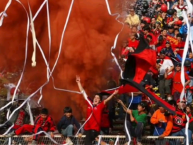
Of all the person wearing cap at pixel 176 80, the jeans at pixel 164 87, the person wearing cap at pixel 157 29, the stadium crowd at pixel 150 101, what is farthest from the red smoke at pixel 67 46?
the person wearing cap at pixel 176 80

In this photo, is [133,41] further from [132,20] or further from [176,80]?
[176,80]

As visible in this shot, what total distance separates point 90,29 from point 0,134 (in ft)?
11.7

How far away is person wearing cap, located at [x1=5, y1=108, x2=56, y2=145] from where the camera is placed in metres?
13.1

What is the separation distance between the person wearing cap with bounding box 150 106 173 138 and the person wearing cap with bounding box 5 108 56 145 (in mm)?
A: 2106

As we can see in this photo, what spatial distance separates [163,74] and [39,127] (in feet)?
11.6

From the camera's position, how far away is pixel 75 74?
50.2 ft

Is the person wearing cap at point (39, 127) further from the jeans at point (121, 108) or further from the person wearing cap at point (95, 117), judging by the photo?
the jeans at point (121, 108)

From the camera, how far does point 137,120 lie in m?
12.8

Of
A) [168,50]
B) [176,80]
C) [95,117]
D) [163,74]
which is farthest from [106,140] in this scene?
[168,50]

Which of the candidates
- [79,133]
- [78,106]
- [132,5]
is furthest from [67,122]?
[132,5]

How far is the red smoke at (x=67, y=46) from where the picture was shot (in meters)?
15.3

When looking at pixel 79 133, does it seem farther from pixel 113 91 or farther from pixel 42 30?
pixel 42 30

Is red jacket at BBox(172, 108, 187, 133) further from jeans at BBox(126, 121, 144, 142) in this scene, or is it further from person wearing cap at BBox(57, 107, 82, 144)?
person wearing cap at BBox(57, 107, 82, 144)

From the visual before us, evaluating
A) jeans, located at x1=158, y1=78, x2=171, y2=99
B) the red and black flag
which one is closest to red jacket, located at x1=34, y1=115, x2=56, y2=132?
the red and black flag
